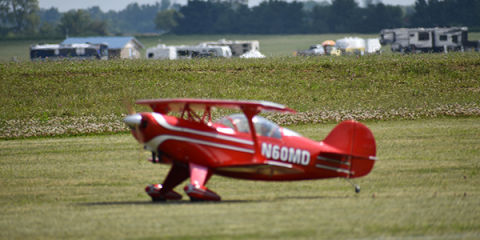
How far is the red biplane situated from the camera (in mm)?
8180

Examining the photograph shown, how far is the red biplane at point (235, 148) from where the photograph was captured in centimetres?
818

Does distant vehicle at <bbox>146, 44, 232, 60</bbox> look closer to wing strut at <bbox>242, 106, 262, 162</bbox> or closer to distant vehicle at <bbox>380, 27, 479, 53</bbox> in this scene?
distant vehicle at <bbox>380, 27, 479, 53</bbox>

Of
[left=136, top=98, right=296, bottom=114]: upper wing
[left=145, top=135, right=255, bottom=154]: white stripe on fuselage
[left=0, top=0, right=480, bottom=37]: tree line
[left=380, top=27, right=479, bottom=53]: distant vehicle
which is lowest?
[left=145, top=135, right=255, bottom=154]: white stripe on fuselage

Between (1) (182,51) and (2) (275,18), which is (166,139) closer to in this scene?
(1) (182,51)

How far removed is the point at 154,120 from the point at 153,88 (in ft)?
51.7

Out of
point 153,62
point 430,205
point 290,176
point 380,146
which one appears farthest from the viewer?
point 153,62

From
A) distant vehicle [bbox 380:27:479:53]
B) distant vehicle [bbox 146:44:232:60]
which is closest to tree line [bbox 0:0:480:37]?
distant vehicle [bbox 380:27:479:53]

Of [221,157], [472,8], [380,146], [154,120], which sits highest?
[472,8]

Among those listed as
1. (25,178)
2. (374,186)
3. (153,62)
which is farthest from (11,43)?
(374,186)

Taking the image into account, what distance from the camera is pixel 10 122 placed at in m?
18.7

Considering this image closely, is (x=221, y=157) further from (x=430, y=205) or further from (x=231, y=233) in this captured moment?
(x=430, y=205)

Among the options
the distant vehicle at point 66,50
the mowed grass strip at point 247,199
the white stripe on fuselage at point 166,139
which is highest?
the distant vehicle at point 66,50

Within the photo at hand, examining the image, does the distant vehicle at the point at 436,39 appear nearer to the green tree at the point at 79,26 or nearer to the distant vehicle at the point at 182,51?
the distant vehicle at the point at 182,51

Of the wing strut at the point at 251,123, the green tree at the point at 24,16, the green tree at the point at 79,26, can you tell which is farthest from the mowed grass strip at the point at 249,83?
the green tree at the point at 24,16
